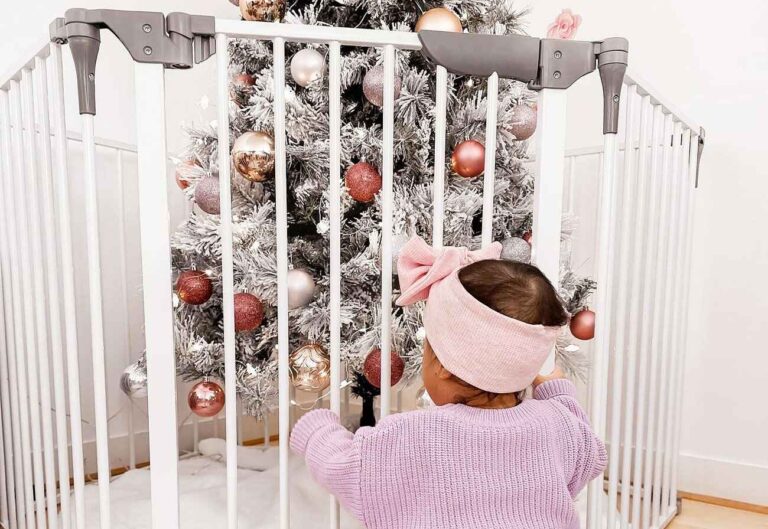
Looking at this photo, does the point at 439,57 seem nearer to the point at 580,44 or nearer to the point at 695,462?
the point at 580,44

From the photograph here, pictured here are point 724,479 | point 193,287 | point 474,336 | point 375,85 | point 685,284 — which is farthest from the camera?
point 724,479

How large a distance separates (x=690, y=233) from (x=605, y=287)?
0.67 m

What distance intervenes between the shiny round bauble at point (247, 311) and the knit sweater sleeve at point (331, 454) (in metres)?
0.35

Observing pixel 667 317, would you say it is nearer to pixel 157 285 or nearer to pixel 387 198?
pixel 387 198

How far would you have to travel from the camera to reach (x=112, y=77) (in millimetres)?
1578

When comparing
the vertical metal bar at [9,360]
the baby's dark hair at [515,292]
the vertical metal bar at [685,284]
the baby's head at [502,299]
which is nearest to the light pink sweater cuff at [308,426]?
the baby's head at [502,299]

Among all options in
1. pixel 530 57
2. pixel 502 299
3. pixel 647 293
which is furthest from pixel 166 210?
pixel 647 293

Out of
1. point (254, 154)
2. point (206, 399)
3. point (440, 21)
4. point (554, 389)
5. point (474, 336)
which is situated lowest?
point (206, 399)

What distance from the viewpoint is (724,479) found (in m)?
1.58

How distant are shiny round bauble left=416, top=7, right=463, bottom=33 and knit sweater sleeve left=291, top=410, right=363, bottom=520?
69cm

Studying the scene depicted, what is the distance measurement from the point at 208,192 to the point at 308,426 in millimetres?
531

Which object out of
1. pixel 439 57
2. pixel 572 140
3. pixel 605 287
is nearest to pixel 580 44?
pixel 439 57

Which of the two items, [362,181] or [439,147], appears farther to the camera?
[362,181]

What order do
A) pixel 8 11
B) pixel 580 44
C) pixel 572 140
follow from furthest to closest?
1. pixel 572 140
2. pixel 8 11
3. pixel 580 44
